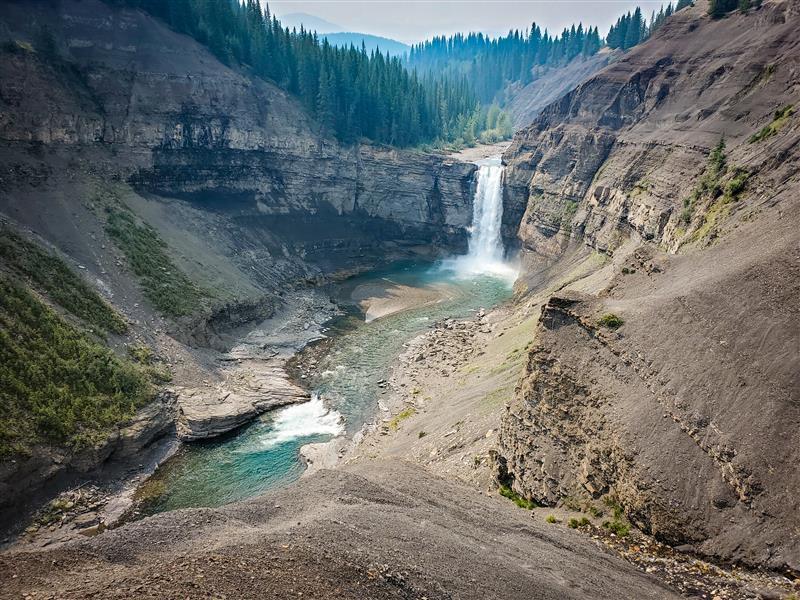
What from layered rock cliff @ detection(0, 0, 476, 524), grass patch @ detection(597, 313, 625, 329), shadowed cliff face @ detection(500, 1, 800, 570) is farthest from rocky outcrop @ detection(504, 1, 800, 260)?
grass patch @ detection(597, 313, 625, 329)

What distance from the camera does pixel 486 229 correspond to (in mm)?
80312

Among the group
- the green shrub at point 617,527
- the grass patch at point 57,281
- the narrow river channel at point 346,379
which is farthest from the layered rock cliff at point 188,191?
the green shrub at point 617,527

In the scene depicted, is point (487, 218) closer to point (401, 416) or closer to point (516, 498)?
point (401, 416)

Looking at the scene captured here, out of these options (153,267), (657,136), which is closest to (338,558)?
(153,267)

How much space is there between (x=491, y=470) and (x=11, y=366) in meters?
27.8

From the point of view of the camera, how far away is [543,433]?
78.6ft

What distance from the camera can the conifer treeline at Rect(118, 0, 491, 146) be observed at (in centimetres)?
7712

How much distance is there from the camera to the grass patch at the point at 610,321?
76.1ft

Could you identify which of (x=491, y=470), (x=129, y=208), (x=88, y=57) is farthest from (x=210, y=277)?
(x=491, y=470)

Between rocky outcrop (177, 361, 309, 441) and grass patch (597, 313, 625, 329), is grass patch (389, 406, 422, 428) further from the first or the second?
grass patch (597, 313, 625, 329)

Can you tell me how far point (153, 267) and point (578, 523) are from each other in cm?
4487

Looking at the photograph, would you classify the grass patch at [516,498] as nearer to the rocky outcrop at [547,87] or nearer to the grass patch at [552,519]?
the grass patch at [552,519]

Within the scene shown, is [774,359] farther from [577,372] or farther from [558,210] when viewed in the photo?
[558,210]

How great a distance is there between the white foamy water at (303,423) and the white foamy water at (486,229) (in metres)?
40.6
